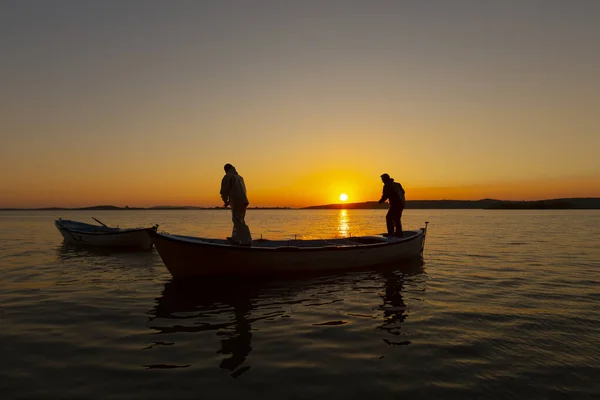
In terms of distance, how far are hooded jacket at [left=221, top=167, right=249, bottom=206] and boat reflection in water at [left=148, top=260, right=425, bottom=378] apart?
2841mm

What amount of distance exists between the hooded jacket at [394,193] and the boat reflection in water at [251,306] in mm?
4362

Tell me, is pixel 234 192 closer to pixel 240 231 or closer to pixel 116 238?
pixel 240 231

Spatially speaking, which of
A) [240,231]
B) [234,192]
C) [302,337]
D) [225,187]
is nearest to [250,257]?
[240,231]

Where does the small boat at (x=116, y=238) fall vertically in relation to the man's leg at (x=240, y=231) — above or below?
below

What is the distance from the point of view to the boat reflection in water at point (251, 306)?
7.41 meters

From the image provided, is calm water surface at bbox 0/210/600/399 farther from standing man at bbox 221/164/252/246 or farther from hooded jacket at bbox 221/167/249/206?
hooded jacket at bbox 221/167/249/206

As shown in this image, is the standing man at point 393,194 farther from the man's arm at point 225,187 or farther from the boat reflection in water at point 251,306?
the man's arm at point 225,187

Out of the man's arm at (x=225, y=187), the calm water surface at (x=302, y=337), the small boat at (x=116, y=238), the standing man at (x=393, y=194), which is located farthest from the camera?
the small boat at (x=116, y=238)

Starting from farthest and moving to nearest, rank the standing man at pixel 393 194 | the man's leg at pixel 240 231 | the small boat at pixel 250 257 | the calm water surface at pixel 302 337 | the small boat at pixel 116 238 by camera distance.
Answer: the small boat at pixel 116 238, the standing man at pixel 393 194, the man's leg at pixel 240 231, the small boat at pixel 250 257, the calm water surface at pixel 302 337

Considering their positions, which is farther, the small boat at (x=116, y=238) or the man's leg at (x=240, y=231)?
the small boat at (x=116, y=238)

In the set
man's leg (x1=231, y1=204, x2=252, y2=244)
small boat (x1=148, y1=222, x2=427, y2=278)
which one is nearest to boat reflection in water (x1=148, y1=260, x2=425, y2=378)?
small boat (x1=148, y1=222, x2=427, y2=278)

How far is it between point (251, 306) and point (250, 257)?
273 centimetres

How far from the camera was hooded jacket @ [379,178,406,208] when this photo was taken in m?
17.8

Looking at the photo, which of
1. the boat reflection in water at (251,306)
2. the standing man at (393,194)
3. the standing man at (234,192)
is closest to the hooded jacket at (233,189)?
the standing man at (234,192)
